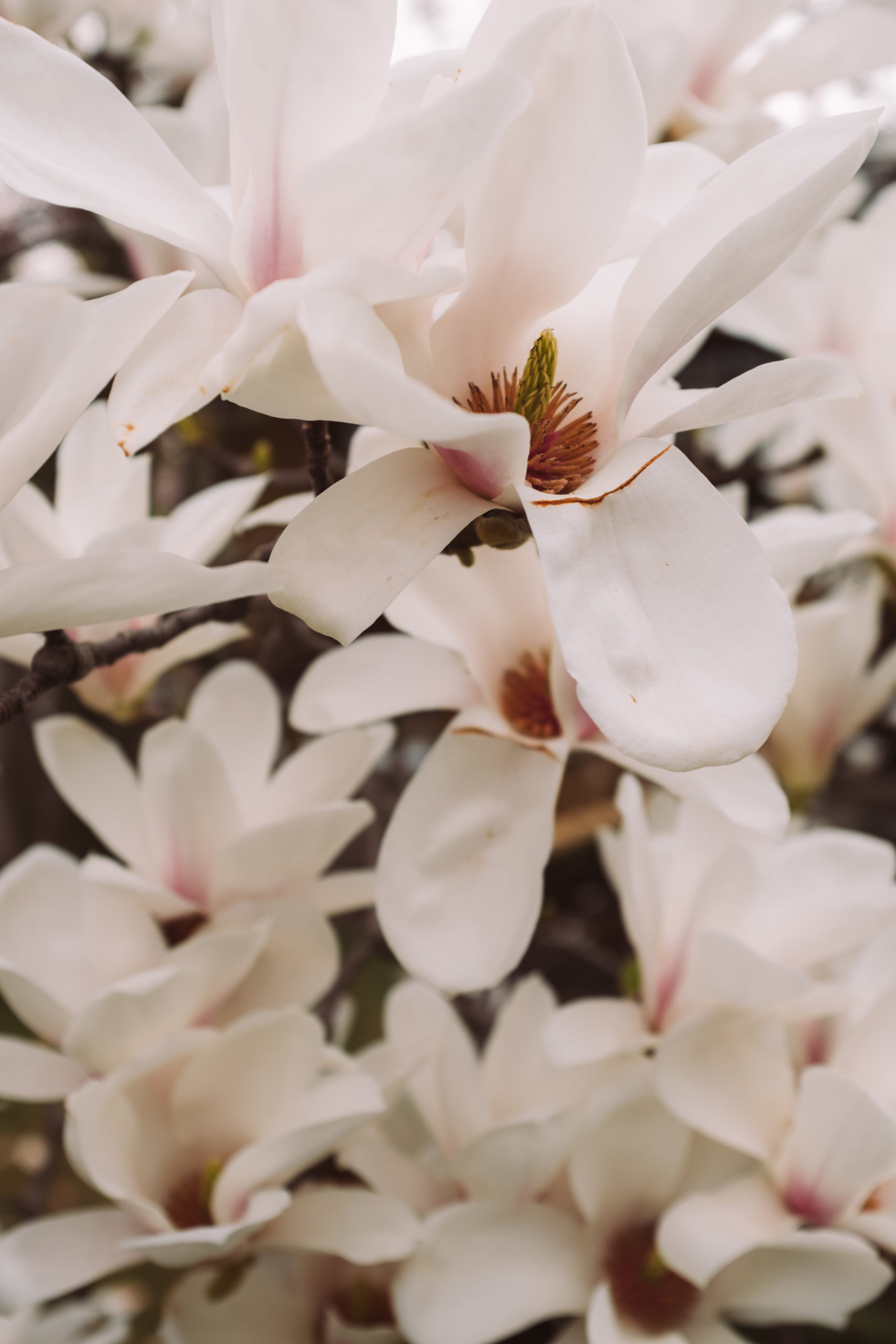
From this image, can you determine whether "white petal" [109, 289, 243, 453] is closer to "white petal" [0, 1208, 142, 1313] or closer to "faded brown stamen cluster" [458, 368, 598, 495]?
"faded brown stamen cluster" [458, 368, 598, 495]

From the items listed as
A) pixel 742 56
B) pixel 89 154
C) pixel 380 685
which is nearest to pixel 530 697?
pixel 380 685

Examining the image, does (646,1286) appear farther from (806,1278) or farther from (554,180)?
(554,180)

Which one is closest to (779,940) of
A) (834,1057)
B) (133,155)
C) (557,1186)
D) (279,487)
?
(834,1057)

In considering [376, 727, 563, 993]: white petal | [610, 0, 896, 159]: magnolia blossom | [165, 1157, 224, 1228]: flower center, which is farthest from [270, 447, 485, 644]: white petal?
[610, 0, 896, 159]: magnolia blossom

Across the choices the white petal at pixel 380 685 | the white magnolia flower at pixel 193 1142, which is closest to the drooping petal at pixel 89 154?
the white petal at pixel 380 685

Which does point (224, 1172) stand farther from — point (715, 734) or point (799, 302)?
point (799, 302)

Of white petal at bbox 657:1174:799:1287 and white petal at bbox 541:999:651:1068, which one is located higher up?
white petal at bbox 541:999:651:1068
